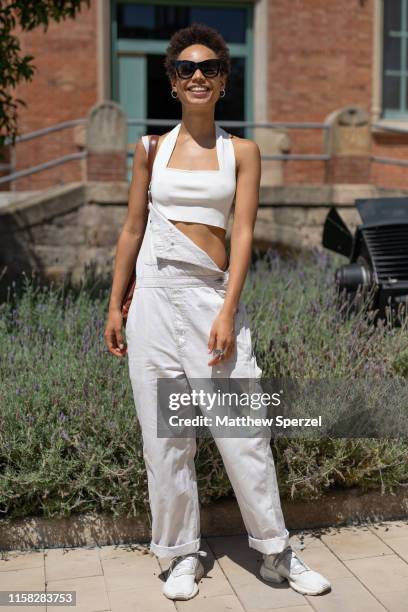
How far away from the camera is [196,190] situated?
333 centimetres

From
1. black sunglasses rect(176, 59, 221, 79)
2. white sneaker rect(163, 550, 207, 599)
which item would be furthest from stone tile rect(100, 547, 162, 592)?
black sunglasses rect(176, 59, 221, 79)

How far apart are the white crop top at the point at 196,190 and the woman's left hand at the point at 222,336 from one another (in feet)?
1.31

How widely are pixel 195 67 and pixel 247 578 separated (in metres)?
2.13

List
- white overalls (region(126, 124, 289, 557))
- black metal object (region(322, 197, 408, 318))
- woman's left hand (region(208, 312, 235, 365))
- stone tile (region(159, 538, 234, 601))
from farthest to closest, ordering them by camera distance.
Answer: black metal object (region(322, 197, 408, 318))
stone tile (region(159, 538, 234, 601))
white overalls (region(126, 124, 289, 557))
woman's left hand (region(208, 312, 235, 365))

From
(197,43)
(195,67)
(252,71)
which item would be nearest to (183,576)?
(195,67)

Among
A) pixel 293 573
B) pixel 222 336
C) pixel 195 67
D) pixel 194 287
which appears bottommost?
pixel 293 573

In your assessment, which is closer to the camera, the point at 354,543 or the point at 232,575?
the point at 232,575

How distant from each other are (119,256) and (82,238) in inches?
281

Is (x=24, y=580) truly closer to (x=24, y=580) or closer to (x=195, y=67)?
(x=24, y=580)

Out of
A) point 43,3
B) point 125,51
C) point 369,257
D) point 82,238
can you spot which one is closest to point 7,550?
point 369,257

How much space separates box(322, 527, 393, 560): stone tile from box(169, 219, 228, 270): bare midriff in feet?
4.81

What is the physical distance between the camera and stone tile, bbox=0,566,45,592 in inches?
138

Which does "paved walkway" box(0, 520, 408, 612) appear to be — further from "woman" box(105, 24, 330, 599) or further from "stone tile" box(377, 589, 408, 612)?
"woman" box(105, 24, 330, 599)

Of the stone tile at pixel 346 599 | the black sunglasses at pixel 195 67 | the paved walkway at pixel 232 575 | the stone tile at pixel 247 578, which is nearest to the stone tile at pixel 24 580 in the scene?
the paved walkway at pixel 232 575
